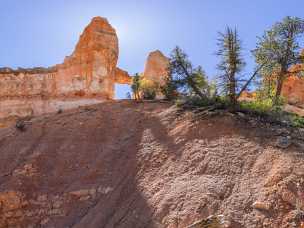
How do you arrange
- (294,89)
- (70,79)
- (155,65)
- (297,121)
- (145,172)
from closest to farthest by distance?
(145,172) < (297,121) < (70,79) < (155,65) < (294,89)

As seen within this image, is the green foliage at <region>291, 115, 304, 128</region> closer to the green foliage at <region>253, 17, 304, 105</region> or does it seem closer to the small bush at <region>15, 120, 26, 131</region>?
the green foliage at <region>253, 17, 304, 105</region>

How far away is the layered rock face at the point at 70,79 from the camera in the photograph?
2758 centimetres

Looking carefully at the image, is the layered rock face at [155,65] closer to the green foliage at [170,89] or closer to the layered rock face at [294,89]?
the green foliage at [170,89]

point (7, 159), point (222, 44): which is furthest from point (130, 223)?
point (222, 44)

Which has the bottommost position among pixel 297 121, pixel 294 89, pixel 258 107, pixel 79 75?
pixel 297 121

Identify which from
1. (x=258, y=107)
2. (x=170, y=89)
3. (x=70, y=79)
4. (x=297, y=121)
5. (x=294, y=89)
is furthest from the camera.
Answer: (x=294, y=89)

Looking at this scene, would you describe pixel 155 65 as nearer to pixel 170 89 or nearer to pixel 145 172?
pixel 170 89

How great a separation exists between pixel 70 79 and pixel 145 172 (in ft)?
36.0

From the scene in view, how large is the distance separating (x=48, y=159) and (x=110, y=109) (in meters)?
4.13

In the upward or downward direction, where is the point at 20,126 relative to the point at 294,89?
downward

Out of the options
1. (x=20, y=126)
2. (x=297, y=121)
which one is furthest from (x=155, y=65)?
(x=297, y=121)

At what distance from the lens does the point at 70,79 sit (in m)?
28.0

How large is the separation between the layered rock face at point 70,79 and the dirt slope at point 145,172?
14.2ft

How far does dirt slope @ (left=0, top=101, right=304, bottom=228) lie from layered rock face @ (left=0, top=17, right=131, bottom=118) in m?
4.34
